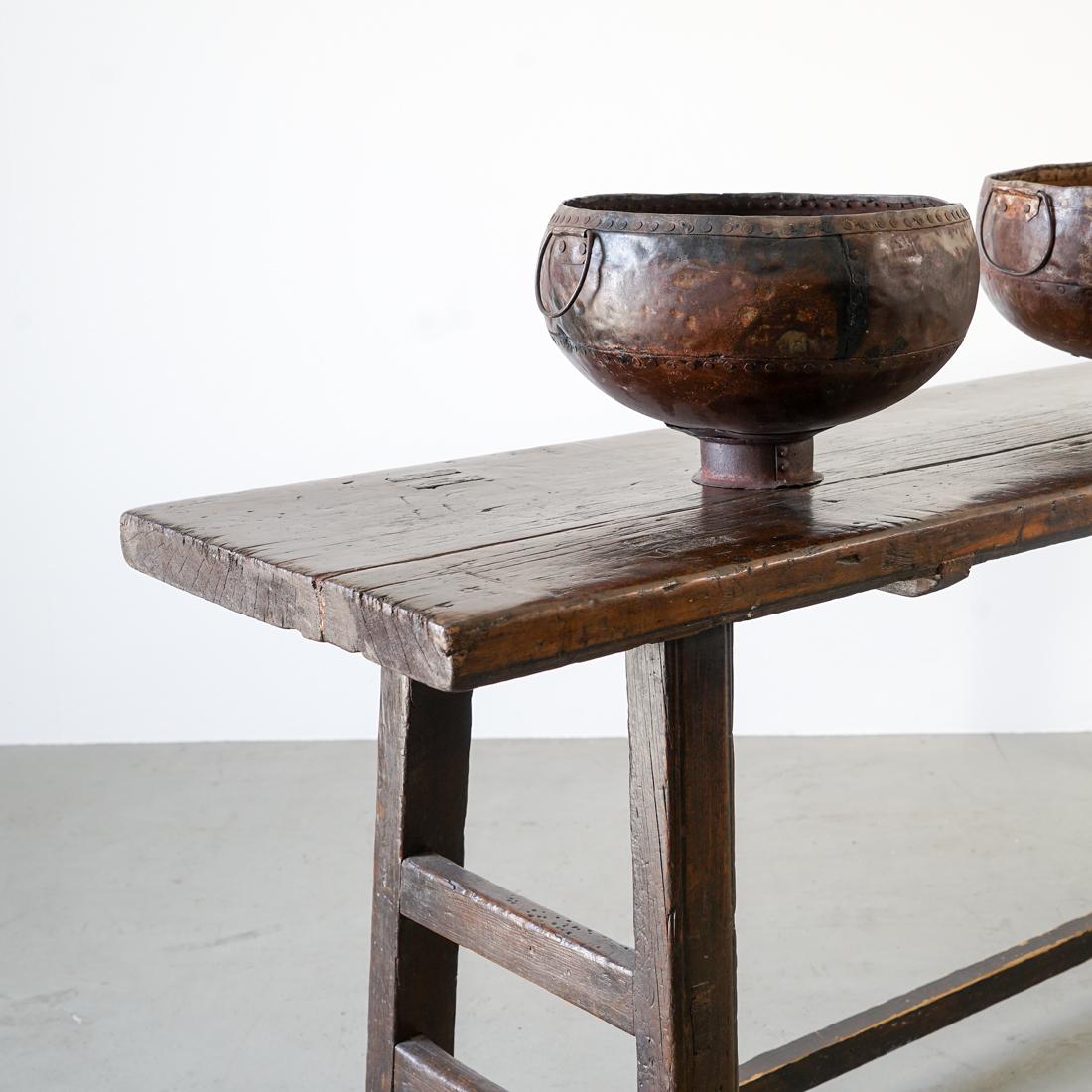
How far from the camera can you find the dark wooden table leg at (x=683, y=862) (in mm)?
1413

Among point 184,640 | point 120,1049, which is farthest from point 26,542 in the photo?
point 120,1049

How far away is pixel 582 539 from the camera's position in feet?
4.46

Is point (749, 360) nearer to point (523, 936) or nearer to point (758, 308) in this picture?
point (758, 308)

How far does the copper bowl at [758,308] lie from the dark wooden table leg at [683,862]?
212mm

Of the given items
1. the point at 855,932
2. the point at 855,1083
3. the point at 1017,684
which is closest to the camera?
the point at 855,1083

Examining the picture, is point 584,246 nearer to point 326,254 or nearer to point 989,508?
point 989,508

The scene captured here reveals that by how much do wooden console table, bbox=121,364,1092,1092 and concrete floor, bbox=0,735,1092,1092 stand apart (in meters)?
0.44

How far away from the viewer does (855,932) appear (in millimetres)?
2512

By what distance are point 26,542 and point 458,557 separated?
7.50 feet

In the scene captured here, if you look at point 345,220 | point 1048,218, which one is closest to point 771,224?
point 1048,218

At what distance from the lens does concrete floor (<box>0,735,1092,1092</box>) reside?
2.21 m

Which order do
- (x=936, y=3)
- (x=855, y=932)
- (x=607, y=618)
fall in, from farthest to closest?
(x=936, y=3) → (x=855, y=932) → (x=607, y=618)

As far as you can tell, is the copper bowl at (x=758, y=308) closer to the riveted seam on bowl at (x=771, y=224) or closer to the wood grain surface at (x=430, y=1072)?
the riveted seam on bowl at (x=771, y=224)

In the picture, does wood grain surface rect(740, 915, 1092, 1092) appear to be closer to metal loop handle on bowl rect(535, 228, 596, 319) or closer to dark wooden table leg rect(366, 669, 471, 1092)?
dark wooden table leg rect(366, 669, 471, 1092)
